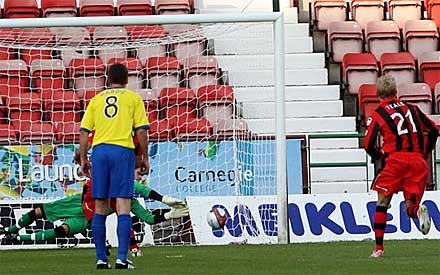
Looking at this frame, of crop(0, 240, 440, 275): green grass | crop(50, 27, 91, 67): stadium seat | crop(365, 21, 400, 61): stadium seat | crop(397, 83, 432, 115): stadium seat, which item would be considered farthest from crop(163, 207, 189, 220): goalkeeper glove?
crop(365, 21, 400, 61): stadium seat

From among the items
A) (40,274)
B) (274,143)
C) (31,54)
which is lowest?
(40,274)

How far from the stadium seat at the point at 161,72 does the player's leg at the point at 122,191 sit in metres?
6.14

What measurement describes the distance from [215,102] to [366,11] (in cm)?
511

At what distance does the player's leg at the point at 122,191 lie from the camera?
33.6 feet

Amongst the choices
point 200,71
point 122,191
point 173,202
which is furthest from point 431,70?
point 122,191

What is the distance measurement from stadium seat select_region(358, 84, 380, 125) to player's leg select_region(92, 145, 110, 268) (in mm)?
8261

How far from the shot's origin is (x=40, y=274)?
33.4 feet

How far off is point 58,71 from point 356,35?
515 cm

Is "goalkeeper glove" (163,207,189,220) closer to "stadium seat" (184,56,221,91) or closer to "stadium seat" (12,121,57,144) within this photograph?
"stadium seat" (12,121,57,144)

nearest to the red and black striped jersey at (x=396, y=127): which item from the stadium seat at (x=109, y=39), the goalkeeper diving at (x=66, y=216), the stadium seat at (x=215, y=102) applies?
the goalkeeper diving at (x=66, y=216)

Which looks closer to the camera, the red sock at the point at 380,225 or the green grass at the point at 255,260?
the green grass at the point at 255,260

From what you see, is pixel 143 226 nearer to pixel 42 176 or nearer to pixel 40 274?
pixel 42 176

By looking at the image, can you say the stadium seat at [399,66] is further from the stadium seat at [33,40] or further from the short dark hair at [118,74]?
the short dark hair at [118,74]

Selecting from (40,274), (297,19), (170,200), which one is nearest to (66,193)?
(170,200)
